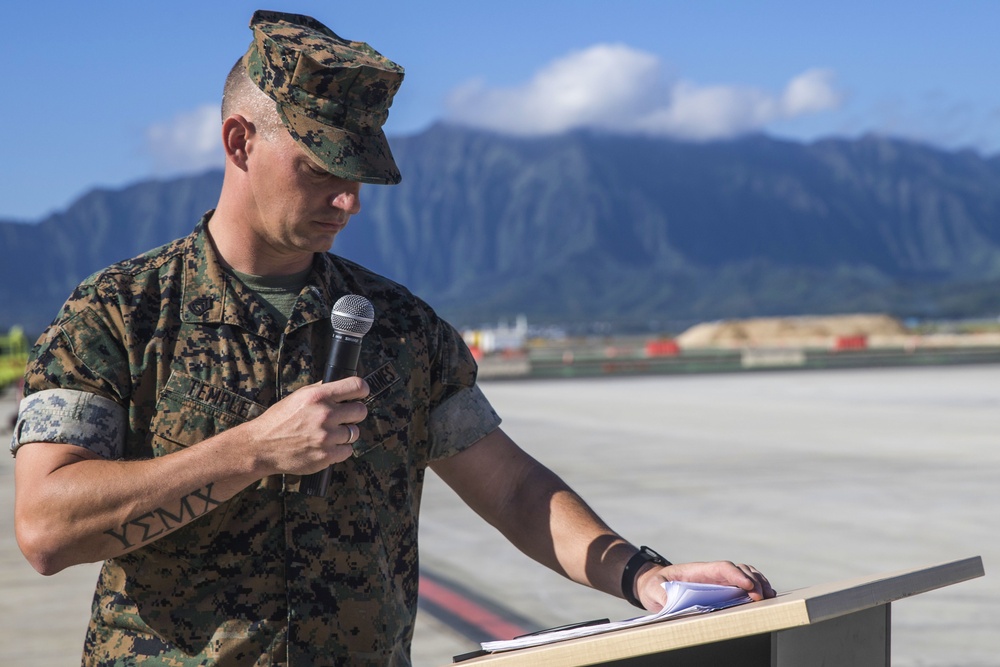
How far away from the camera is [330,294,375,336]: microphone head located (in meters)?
2.21

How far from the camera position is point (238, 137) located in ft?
7.58

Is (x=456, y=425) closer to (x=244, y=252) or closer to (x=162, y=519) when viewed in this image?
(x=244, y=252)

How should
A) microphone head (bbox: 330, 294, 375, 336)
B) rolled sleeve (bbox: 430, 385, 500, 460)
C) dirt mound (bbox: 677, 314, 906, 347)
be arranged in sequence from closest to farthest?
microphone head (bbox: 330, 294, 375, 336)
rolled sleeve (bbox: 430, 385, 500, 460)
dirt mound (bbox: 677, 314, 906, 347)

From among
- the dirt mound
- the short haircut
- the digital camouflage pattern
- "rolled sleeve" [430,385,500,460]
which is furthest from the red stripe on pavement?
the dirt mound

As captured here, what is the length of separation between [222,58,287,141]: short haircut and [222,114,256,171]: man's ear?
0.01 metres

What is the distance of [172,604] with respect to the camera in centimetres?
220

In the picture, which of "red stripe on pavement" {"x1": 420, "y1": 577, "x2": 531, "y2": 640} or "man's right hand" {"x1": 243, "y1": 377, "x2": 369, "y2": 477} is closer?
"man's right hand" {"x1": 243, "y1": 377, "x2": 369, "y2": 477}

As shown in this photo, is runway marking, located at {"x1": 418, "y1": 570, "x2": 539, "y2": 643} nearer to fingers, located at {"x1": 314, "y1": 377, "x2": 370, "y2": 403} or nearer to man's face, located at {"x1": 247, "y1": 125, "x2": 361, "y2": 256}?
man's face, located at {"x1": 247, "y1": 125, "x2": 361, "y2": 256}

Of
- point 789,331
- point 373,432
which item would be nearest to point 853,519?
point 373,432

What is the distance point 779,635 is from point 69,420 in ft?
4.18

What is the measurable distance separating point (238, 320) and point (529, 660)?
903mm

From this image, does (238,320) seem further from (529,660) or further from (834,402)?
(834,402)

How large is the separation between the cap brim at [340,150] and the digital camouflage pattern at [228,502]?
0.31 metres

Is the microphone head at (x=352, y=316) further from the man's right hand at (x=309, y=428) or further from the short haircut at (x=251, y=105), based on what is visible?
the short haircut at (x=251, y=105)
